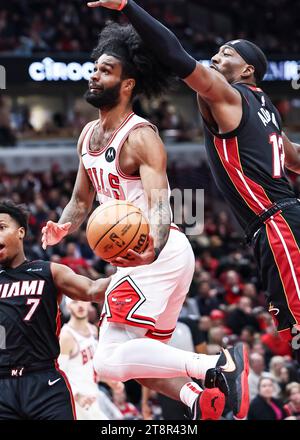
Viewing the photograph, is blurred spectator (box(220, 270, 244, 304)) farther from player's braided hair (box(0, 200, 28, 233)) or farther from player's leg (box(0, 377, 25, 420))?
player's leg (box(0, 377, 25, 420))

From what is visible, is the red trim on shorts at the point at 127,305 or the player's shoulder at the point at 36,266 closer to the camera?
the red trim on shorts at the point at 127,305

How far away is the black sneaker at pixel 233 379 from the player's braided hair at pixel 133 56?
6.28ft

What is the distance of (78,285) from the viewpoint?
6.34 metres

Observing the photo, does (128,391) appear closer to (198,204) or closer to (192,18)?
(198,204)

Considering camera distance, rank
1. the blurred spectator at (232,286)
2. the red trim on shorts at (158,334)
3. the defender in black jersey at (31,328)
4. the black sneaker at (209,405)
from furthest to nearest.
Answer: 1. the blurred spectator at (232,286)
2. the defender in black jersey at (31,328)
3. the red trim on shorts at (158,334)
4. the black sneaker at (209,405)

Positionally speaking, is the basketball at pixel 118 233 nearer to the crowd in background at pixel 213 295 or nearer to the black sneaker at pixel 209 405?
the black sneaker at pixel 209 405

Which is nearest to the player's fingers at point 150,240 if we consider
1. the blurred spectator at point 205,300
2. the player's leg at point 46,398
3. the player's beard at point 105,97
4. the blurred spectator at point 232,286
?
the player's beard at point 105,97

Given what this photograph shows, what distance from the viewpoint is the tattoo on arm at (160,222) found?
18.6 ft

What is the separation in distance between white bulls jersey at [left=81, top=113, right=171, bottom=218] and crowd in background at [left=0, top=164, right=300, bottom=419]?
45.1 inches

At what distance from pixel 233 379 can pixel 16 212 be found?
1.99 meters

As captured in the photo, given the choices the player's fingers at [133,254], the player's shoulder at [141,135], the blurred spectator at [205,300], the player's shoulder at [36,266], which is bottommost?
the blurred spectator at [205,300]

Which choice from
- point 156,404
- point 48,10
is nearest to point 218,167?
point 156,404

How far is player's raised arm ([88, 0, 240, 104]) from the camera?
5500 mm

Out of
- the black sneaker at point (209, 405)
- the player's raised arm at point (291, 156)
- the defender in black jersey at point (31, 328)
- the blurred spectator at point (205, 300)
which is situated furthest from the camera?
the blurred spectator at point (205, 300)
